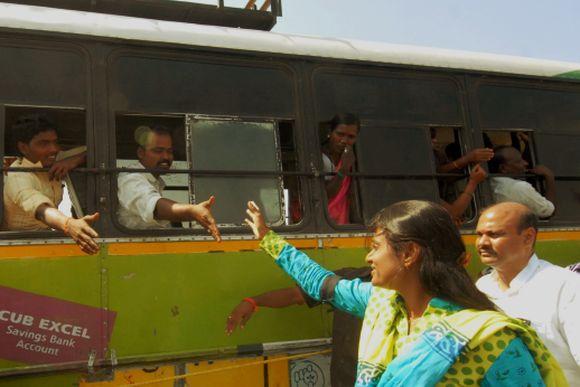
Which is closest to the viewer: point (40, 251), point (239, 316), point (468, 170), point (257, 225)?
point (257, 225)

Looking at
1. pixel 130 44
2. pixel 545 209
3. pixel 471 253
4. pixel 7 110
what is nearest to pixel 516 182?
pixel 545 209

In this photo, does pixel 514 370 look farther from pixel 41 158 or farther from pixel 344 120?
pixel 41 158

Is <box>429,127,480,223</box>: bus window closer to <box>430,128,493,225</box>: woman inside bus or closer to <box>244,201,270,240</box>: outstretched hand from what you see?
<box>430,128,493,225</box>: woman inside bus

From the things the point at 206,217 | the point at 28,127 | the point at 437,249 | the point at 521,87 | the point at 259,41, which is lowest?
the point at 437,249

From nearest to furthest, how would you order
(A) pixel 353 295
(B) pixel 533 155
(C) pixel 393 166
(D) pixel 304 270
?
(A) pixel 353 295 < (D) pixel 304 270 < (C) pixel 393 166 < (B) pixel 533 155

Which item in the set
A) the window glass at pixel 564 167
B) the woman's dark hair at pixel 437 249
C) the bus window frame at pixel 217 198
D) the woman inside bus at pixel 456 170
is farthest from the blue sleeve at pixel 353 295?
the window glass at pixel 564 167

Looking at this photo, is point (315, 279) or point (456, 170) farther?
point (456, 170)

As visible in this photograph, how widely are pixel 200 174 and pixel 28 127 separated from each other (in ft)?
3.37

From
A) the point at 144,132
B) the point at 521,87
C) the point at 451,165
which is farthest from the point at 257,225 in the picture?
the point at 521,87

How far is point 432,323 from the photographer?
171cm

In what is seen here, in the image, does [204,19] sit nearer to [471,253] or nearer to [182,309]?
[182,309]

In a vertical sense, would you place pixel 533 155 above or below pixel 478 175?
above

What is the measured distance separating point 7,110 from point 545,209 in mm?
3806

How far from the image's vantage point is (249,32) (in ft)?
12.8
